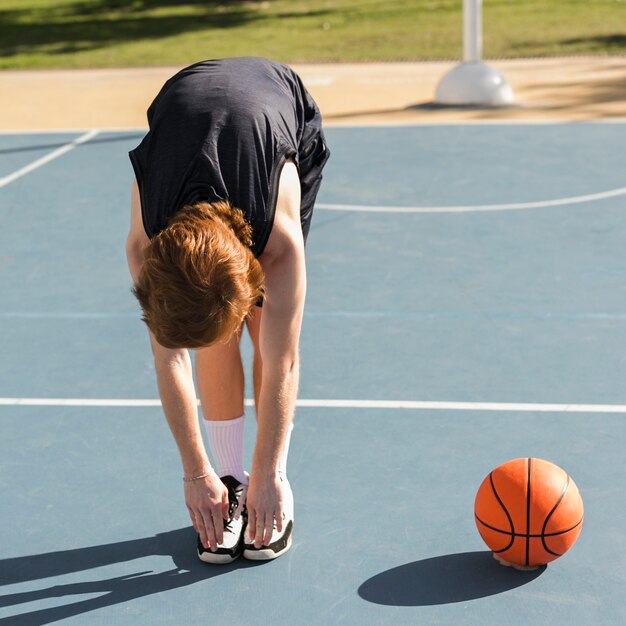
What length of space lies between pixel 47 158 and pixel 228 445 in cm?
694

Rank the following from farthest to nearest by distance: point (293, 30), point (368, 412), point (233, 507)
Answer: point (293, 30), point (368, 412), point (233, 507)

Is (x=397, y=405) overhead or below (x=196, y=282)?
below

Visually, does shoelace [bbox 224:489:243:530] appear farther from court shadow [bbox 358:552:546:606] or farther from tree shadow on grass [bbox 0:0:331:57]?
tree shadow on grass [bbox 0:0:331:57]

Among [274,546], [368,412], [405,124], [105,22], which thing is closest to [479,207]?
[405,124]

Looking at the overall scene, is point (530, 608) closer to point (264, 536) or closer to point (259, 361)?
point (264, 536)

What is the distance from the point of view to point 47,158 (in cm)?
1016

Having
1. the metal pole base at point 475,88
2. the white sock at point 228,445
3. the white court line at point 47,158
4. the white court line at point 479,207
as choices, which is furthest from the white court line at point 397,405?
the metal pole base at point 475,88

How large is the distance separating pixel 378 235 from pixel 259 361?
368 cm

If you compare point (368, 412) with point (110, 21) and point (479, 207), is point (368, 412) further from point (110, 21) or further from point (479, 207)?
point (110, 21)

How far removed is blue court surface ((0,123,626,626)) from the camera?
3.48 metres

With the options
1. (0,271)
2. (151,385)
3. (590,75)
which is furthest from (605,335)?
(590,75)

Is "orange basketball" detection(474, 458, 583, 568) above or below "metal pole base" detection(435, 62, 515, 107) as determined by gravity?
below

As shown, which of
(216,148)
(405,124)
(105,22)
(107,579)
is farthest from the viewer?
(105,22)

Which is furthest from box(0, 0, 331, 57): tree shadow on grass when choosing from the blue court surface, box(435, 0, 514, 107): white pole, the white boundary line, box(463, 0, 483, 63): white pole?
the blue court surface
